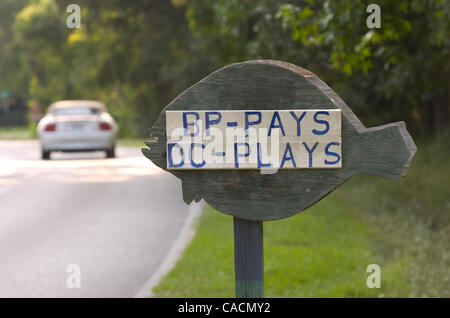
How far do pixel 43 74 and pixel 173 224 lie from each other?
52.9 metres

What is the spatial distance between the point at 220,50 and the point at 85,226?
523 inches

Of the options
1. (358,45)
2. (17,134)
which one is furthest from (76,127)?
(17,134)

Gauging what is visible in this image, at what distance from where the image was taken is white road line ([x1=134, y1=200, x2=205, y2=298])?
25.3 ft

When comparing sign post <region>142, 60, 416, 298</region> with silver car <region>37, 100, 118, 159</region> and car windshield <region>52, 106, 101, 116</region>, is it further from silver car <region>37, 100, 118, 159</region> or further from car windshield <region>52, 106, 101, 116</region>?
car windshield <region>52, 106, 101, 116</region>

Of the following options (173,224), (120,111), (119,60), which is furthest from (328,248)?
(120,111)

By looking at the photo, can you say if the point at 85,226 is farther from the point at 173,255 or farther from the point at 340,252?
the point at 340,252

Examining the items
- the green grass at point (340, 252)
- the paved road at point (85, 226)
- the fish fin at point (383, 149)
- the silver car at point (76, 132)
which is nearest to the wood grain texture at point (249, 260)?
the fish fin at point (383, 149)

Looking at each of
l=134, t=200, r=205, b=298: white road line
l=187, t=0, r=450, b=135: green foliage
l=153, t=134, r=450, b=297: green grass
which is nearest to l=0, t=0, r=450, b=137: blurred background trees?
l=187, t=0, r=450, b=135: green foliage

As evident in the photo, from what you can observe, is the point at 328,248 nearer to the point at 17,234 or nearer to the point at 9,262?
the point at 9,262

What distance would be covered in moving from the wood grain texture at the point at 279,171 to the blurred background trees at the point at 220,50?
166 inches

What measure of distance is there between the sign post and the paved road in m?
4.34

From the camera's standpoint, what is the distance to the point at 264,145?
11.1ft

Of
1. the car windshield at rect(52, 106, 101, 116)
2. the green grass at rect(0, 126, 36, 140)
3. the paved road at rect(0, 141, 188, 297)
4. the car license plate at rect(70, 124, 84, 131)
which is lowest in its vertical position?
the green grass at rect(0, 126, 36, 140)

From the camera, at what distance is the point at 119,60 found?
133 ft
